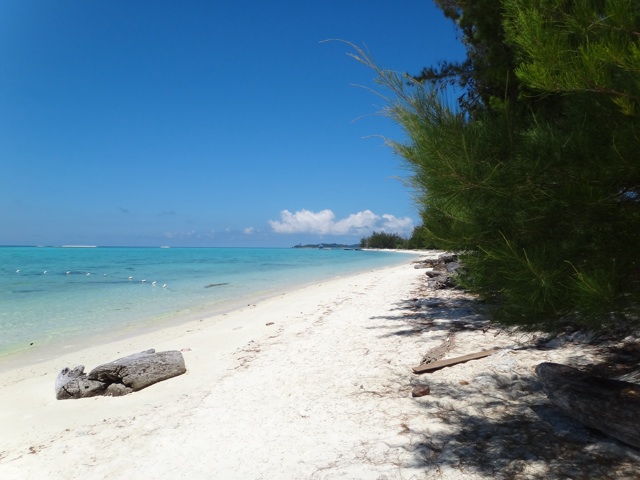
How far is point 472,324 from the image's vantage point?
23.2 ft

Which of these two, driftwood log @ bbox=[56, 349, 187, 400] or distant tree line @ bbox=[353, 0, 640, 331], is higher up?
distant tree line @ bbox=[353, 0, 640, 331]

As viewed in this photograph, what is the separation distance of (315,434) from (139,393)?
277 cm

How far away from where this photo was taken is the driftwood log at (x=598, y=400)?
2635 millimetres

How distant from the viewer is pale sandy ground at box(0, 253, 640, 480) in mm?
2902

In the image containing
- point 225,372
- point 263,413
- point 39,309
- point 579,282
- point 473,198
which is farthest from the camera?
point 39,309

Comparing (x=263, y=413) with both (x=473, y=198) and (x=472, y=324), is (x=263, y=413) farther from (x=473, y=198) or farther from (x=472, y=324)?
(x=472, y=324)

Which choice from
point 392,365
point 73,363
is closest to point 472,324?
point 392,365

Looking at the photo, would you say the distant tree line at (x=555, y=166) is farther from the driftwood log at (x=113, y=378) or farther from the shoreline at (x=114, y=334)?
the shoreline at (x=114, y=334)

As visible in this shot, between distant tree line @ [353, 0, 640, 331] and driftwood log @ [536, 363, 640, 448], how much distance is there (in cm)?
57

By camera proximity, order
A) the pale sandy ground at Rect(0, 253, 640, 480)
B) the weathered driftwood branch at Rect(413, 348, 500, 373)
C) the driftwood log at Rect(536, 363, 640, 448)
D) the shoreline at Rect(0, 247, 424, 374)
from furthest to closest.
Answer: the shoreline at Rect(0, 247, 424, 374) → the weathered driftwood branch at Rect(413, 348, 500, 373) → the pale sandy ground at Rect(0, 253, 640, 480) → the driftwood log at Rect(536, 363, 640, 448)

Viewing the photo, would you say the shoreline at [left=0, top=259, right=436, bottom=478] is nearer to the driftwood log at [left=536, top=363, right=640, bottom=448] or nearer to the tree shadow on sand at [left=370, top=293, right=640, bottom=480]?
the tree shadow on sand at [left=370, top=293, right=640, bottom=480]

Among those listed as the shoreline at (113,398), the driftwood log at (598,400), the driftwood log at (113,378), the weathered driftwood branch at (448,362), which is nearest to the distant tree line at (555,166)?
the driftwood log at (598,400)

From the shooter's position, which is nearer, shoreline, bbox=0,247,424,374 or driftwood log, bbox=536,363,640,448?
driftwood log, bbox=536,363,640,448

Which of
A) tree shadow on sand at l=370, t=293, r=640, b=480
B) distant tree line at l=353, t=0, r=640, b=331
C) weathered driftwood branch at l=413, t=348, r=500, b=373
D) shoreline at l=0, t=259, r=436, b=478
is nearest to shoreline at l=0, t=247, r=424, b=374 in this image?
shoreline at l=0, t=259, r=436, b=478
